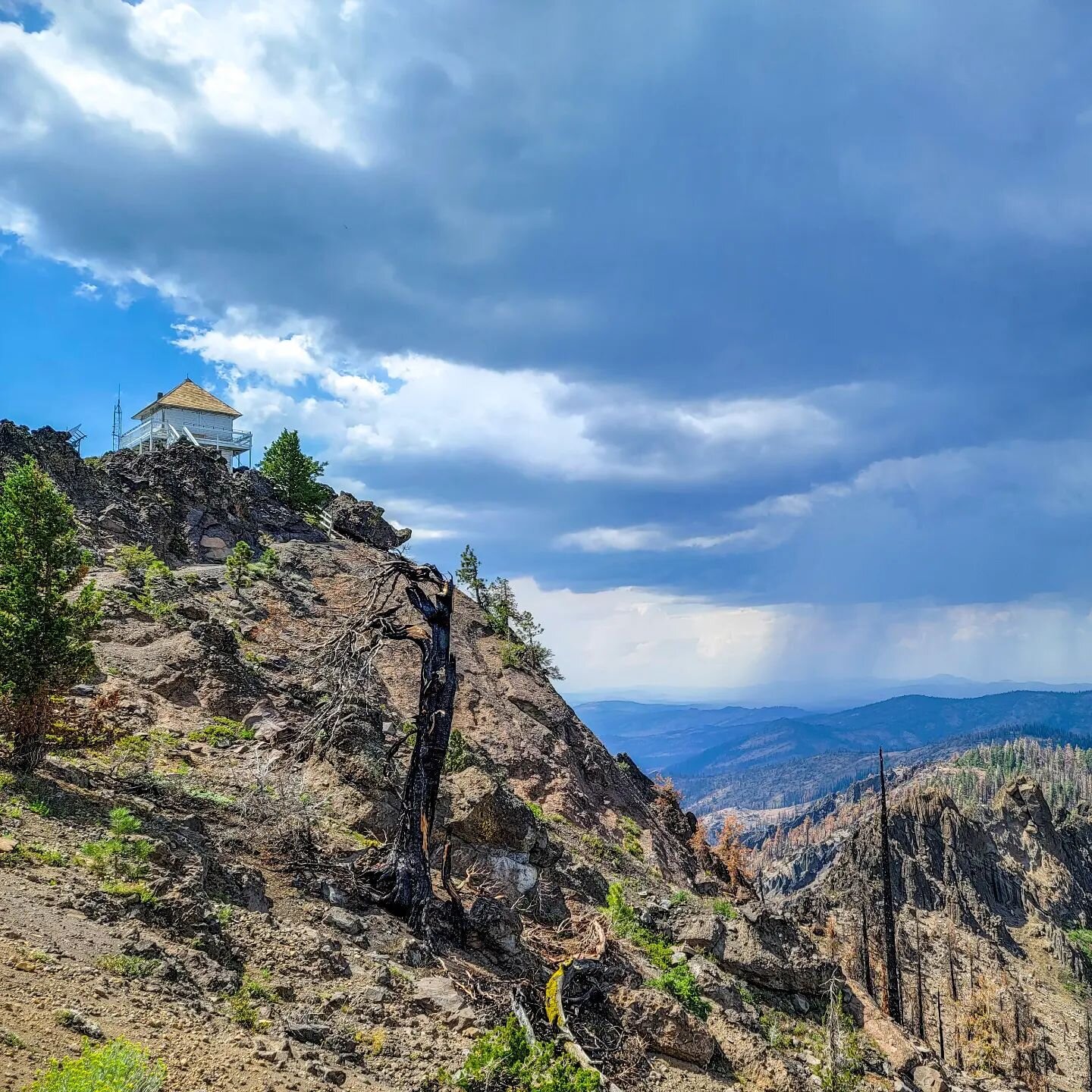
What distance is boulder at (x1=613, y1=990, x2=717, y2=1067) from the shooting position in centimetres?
1118

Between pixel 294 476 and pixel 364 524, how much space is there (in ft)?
22.4

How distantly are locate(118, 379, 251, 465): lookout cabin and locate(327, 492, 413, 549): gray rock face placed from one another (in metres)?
10.2

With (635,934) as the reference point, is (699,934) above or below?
below

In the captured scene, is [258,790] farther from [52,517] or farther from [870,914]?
[870,914]

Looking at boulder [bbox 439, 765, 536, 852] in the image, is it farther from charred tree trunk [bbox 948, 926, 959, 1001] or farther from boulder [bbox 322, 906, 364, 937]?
charred tree trunk [bbox 948, 926, 959, 1001]

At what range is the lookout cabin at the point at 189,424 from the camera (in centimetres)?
5472

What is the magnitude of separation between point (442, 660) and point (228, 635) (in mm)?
11678

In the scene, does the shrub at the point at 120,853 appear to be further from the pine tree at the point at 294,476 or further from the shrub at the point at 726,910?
the pine tree at the point at 294,476

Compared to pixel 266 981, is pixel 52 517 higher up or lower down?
higher up

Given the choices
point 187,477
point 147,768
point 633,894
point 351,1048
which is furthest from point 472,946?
point 187,477

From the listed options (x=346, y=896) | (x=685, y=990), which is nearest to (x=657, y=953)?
(x=685, y=990)

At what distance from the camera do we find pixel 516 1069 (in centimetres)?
808

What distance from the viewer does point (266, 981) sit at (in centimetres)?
855

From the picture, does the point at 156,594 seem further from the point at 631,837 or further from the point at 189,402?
the point at 189,402
